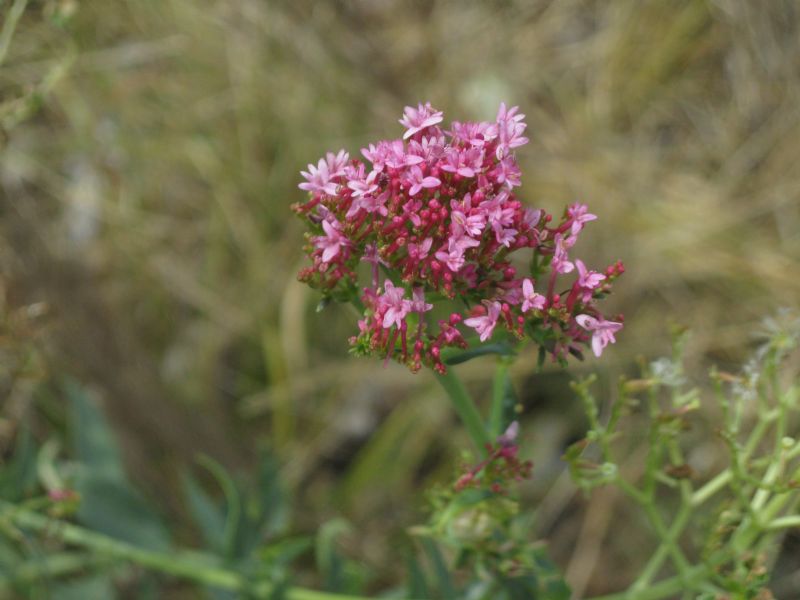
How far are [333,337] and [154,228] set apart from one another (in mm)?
859

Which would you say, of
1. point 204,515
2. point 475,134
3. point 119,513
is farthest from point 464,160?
point 119,513

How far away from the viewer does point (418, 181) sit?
1432 millimetres

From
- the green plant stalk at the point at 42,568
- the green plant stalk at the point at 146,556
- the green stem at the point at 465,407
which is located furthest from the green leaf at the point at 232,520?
the green stem at the point at 465,407

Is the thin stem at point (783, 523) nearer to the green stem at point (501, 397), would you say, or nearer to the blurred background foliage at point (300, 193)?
the green stem at point (501, 397)

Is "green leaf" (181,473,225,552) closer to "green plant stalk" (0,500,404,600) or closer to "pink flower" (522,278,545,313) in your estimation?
"green plant stalk" (0,500,404,600)

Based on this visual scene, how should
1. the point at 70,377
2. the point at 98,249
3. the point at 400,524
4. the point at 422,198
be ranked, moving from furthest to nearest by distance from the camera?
the point at 98,249
the point at 400,524
the point at 70,377
the point at 422,198

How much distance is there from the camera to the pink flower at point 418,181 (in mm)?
1418

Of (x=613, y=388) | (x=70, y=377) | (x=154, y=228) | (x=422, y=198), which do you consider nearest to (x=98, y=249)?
(x=154, y=228)

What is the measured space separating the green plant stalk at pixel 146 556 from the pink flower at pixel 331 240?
3.51 feet

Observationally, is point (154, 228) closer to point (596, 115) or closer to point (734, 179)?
point (596, 115)

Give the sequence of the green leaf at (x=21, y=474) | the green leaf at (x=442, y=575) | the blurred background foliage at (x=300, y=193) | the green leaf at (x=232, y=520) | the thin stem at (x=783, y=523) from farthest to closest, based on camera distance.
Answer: the blurred background foliage at (x=300, y=193), the green leaf at (x=21, y=474), the green leaf at (x=232, y=520), the green leaf at (x=442, y=575), the thin stem at (x=783, y=523)

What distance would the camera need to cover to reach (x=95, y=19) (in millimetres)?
3740

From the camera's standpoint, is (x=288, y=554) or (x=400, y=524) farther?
(x=400, y=524)

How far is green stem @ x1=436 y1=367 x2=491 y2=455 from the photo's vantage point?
1644mm
